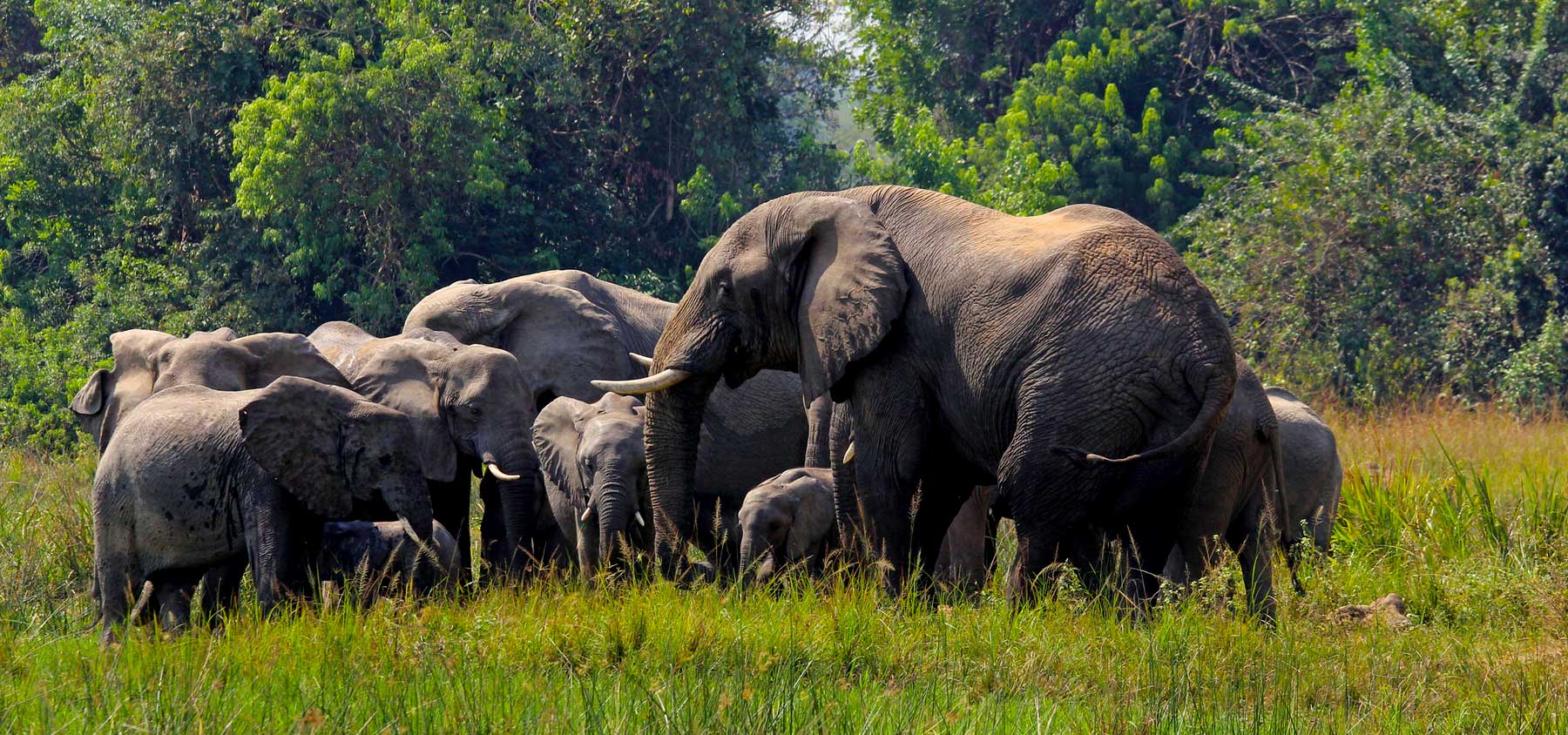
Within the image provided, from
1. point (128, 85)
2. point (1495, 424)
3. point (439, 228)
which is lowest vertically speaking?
point (1495, 424)

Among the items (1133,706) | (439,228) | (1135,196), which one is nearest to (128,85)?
(439,228)

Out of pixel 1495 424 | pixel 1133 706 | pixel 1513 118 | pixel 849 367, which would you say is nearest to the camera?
pixel 1133 706

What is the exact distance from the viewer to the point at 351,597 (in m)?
7.41

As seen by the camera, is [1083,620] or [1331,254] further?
[1331,254]

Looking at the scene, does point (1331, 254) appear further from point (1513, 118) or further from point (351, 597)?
point (351, 597)

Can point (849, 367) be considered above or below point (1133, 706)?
above

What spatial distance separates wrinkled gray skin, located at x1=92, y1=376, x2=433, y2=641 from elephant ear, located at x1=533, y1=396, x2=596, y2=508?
1.43 metres

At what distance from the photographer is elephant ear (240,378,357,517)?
7.22m

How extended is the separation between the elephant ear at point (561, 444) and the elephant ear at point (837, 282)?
1.72 m

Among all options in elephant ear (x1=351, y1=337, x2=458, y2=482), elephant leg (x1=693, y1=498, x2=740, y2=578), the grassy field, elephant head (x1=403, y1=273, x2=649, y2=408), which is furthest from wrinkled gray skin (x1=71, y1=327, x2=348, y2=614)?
elephant leg (x1=693, y1=498, x2=740, y2=578)

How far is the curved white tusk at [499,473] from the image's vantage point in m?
8.59

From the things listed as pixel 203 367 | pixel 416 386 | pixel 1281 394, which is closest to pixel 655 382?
pixel 416 386

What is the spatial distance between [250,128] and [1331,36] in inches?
561

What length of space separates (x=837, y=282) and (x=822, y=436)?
1.75 metres
